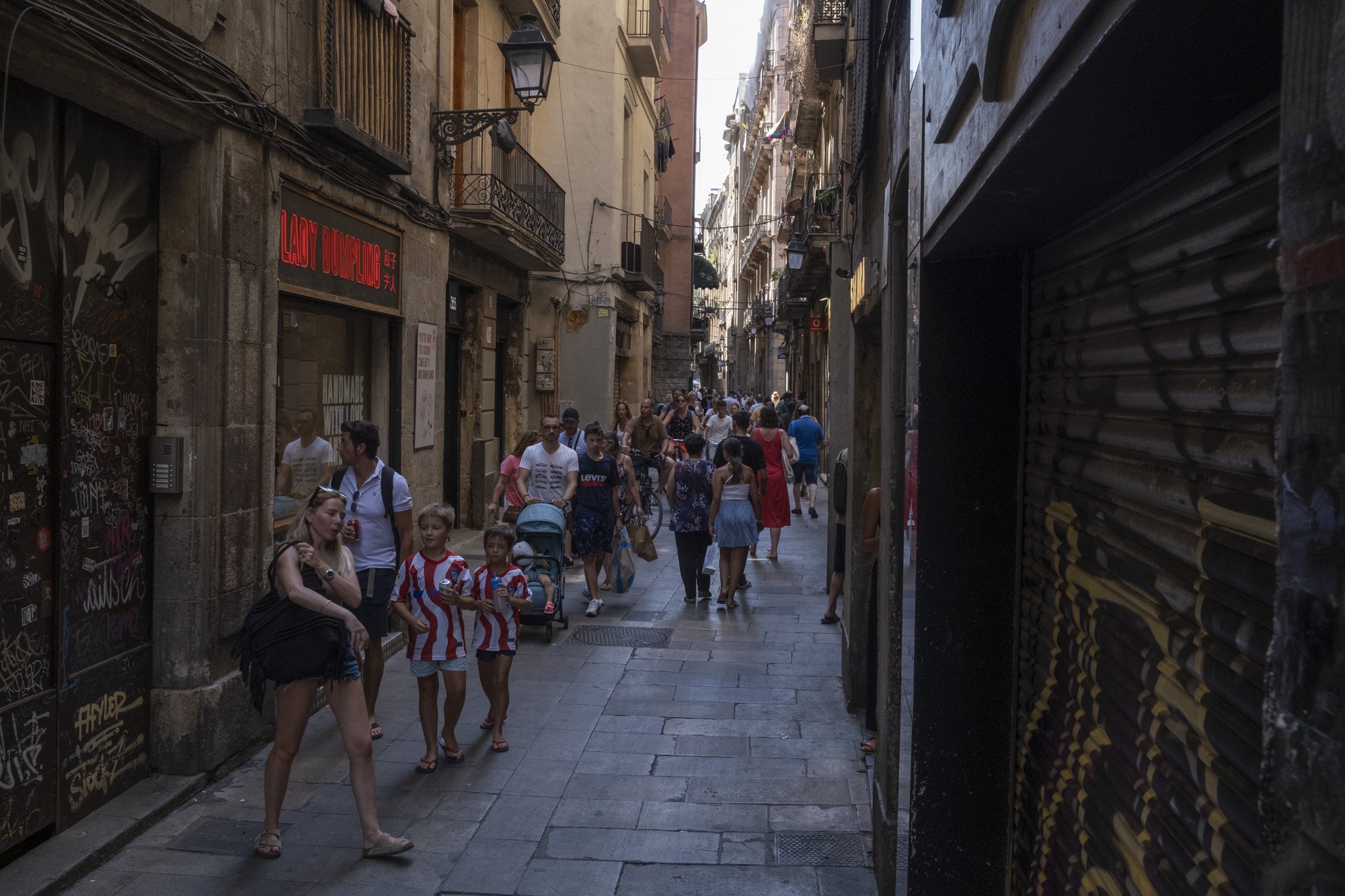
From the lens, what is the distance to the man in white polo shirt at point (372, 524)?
680 centimetres

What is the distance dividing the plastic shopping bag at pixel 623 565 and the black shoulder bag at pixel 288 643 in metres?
6.17

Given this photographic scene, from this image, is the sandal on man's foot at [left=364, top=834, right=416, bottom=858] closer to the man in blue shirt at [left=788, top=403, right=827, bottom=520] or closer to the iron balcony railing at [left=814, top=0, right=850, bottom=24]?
the iron balcony railing at [left=814, top=0, right=850, bottom=24]

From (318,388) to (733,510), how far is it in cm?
409

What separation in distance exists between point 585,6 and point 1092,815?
21426 millimetres

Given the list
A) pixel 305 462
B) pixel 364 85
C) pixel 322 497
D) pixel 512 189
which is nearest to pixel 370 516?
pixel 305 462

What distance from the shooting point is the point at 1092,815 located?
280cm

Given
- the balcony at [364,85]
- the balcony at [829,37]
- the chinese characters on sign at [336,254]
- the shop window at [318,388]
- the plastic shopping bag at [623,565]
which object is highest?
the balcony at [829,37]

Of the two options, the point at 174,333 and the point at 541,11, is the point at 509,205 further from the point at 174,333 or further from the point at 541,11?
the point at 174,333

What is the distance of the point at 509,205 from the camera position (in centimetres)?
1361

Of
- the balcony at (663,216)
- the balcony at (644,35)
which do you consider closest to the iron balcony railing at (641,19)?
the balcony at (644,35)

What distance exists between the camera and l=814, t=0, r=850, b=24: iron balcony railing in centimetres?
1578

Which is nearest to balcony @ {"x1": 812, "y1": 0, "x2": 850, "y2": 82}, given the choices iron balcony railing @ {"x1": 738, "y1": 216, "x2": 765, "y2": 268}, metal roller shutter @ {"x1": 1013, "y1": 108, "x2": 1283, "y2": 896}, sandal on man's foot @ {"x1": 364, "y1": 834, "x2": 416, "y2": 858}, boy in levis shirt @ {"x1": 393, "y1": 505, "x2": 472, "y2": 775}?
boy in levis shirt @ {"x1": 393, "y1": 505, "x2": 472, "y2": 775}

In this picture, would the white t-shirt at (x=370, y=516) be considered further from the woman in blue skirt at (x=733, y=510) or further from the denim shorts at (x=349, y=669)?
the woman in blue skirt at (x=733, y=510)

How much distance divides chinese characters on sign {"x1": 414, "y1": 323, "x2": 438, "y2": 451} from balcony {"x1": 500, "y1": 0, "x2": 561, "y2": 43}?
228 inches
